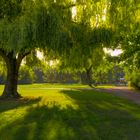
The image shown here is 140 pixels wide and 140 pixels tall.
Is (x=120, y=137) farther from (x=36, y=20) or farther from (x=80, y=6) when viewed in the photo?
(x=80, y=6)

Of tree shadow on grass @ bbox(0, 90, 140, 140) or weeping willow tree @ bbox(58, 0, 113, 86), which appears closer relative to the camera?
tree shadow on grass @ bbox(0, 90, 140, 140)

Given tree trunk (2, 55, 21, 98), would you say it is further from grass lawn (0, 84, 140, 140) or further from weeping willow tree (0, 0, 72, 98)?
grass lawn (0, 84, 140, 140)

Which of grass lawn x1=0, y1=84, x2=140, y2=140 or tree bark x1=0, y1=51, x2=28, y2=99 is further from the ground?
tree bark x1=0, y1=51, x2=28, y2=99

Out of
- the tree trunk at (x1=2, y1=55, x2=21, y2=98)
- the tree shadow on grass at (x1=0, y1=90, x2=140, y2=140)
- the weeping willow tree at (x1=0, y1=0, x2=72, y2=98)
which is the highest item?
the weeping willow tree at (x1=0, y1=0, x2=72, y2=98)

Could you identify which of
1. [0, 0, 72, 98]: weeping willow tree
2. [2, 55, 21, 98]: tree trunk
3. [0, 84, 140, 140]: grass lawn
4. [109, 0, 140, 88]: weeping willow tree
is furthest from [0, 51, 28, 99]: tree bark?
[0, 84, 140, 140]: grass lawn

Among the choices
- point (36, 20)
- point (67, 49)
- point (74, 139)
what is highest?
point (36, 20)

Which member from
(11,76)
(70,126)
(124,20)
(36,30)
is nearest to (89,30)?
(124,20)

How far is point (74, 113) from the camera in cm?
1379

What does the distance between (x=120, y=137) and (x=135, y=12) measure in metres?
9.80

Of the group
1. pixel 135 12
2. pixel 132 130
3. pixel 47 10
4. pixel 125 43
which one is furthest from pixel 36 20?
pixel 132 130

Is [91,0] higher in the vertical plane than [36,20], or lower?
higher

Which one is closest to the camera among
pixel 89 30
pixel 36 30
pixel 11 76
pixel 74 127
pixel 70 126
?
pixel 74 127

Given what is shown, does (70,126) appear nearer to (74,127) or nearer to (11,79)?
(74,127)

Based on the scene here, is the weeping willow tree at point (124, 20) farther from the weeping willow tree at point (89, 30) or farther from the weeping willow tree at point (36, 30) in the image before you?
the weeping willow tree at point (36, 30)
